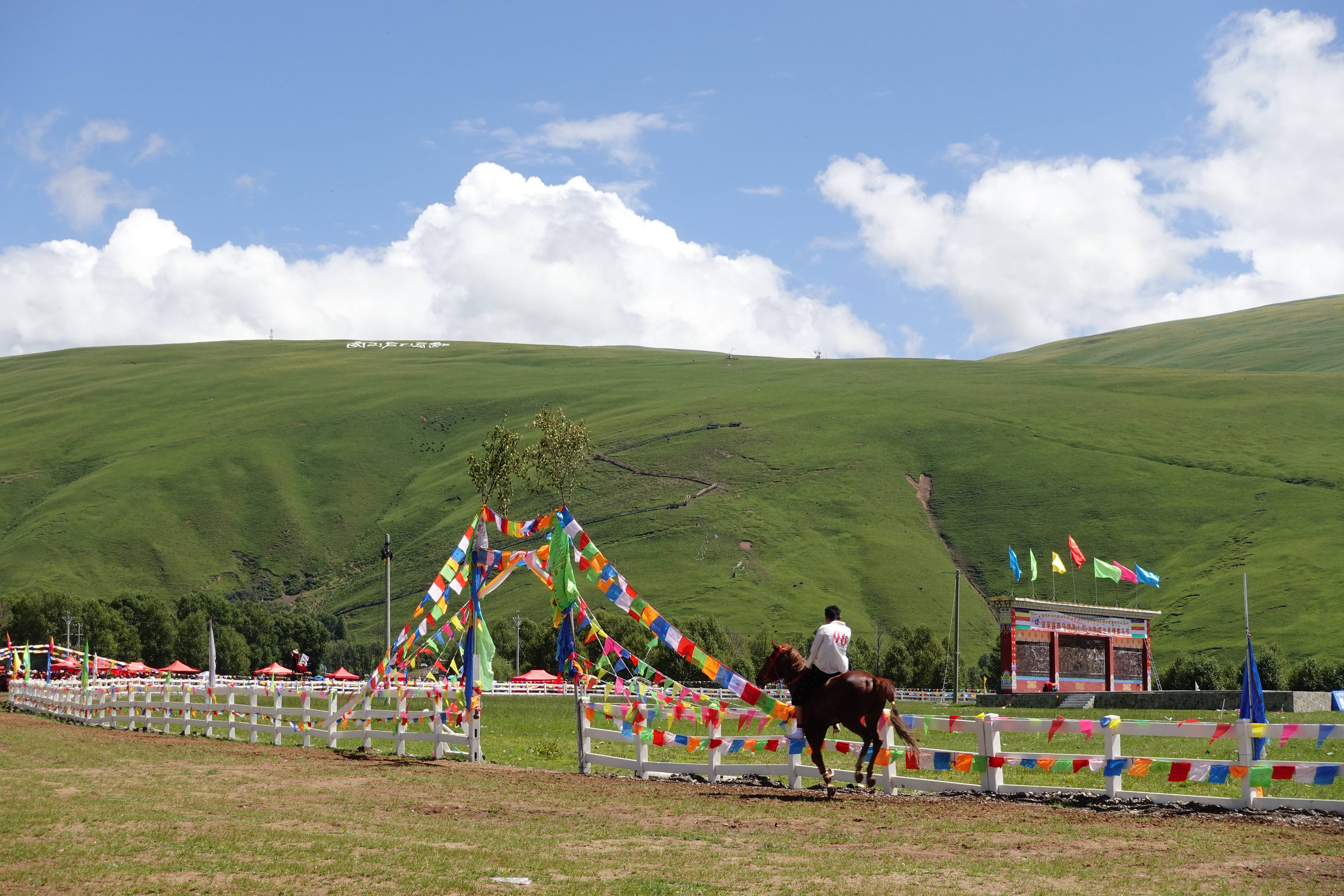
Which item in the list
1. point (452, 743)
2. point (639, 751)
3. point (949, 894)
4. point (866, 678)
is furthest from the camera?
point (452, 743)

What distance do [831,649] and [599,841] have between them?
5.24 meters

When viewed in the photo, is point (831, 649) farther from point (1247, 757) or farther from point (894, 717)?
point (1247, 757)

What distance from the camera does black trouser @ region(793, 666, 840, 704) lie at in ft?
58.3

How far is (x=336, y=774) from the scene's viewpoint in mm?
20812

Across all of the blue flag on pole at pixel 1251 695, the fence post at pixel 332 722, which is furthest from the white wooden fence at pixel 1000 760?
the fence post at pixel 332 722

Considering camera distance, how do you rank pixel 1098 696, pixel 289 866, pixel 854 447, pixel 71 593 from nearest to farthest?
1. pixel 289 866
2. pixel 1098 696
3. pixel 71 593
4. pixel 854 447

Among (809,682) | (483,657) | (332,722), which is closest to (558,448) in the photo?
(332,722)

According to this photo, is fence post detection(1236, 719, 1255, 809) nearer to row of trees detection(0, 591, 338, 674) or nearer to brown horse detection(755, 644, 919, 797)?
brown horse detection(755, 644, 919, 797)

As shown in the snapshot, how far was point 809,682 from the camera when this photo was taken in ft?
58.7

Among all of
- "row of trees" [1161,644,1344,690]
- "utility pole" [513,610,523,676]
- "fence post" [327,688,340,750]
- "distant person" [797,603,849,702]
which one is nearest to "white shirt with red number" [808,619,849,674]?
"distant person" [797,603,849,702]

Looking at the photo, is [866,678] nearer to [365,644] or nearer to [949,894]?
[949,894]

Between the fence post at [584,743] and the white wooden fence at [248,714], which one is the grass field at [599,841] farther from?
the white wooden fence at [248,714]

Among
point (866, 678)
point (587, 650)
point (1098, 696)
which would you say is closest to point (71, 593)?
point (587, 650)

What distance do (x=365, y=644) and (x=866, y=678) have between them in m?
150
